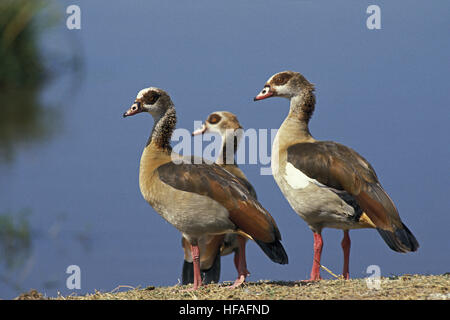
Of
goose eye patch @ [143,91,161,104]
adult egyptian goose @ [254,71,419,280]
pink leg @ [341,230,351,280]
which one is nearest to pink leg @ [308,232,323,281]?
adult egyptian goose @ [254,71,419,280]

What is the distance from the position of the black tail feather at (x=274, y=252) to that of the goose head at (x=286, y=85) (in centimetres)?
227

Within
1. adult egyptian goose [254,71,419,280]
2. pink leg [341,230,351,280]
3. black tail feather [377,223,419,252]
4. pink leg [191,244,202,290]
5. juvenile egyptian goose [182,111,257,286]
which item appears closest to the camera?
pink leg [191,244,202,290]

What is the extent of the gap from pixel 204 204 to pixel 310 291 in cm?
128

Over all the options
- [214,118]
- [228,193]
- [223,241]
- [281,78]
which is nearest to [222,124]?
[214,118]

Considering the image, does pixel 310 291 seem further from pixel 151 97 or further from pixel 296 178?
pixel 151 97

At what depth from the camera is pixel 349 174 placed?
6.05 meters

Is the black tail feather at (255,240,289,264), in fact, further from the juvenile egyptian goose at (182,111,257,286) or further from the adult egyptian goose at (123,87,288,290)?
the juvenile egyptian goose at (182,111,257,286)

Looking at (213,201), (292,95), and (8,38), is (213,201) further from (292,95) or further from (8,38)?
(8,38)

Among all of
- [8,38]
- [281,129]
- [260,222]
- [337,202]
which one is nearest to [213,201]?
[260,222]

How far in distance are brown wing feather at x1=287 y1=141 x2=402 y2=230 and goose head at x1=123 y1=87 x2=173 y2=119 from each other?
4.97 ft

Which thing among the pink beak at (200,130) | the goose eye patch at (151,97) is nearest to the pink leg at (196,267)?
the goose eye patch at (151,97)

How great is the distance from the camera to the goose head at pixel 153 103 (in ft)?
21.1

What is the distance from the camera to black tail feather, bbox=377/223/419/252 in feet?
18.7
